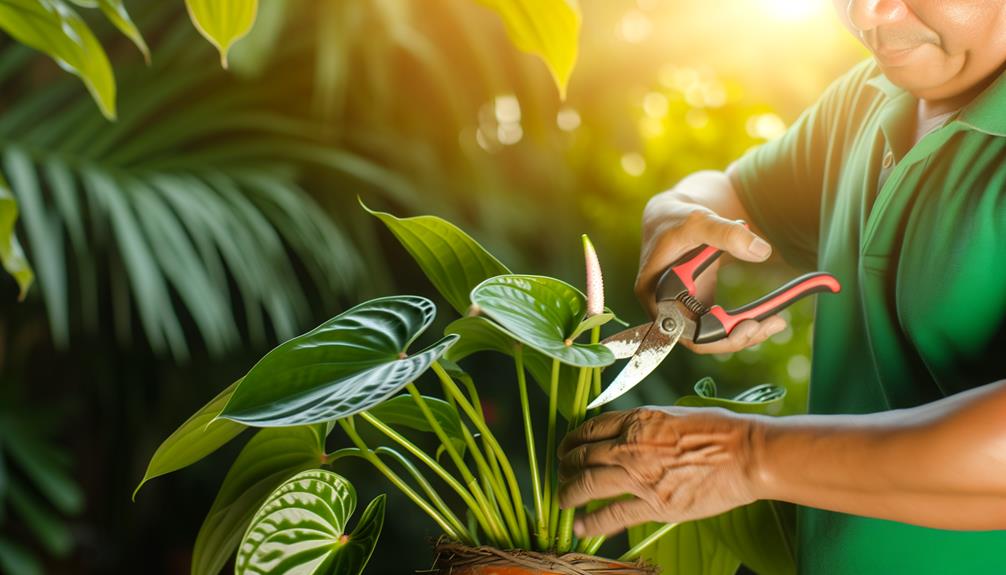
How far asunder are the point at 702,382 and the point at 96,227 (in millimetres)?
1261

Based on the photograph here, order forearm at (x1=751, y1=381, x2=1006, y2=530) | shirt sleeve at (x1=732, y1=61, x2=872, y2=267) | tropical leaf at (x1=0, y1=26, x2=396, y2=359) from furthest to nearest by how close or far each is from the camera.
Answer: tropical leaf at (x1=0, y1=26, x2=396, y2=359), shirt sleeve at (x1=732, y1=61, x2=872, y2=267), forearm at (x1=751, y1=381, x2=1006, y2=530)

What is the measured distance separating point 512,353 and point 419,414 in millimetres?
84

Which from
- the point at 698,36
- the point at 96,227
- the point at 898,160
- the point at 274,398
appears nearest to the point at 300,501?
the point at 274,398

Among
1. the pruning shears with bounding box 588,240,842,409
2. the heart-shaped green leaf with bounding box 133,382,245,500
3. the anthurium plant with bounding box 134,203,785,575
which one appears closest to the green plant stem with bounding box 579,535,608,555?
the anthurium plant with bounding box 134,203,785,575

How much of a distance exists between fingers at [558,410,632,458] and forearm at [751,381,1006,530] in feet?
0.25

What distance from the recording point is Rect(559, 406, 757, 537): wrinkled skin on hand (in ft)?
1.60

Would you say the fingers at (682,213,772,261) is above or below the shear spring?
above

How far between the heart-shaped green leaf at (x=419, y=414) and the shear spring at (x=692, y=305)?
162 millimetres

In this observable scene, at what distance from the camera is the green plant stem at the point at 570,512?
21.7 inches

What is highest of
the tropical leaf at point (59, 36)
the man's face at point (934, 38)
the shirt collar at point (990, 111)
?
the tropical leaf at point (59, 36)

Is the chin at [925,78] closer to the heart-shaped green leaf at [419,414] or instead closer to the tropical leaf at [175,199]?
the heart-shaped green leaf at [419,414]

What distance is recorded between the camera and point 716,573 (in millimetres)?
663

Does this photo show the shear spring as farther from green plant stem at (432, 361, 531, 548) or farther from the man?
green plant stem at (432, 361, 531, 548)

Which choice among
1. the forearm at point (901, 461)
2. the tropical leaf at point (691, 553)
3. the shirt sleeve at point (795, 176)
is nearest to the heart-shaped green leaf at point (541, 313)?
the forearm at point (901, 461)
